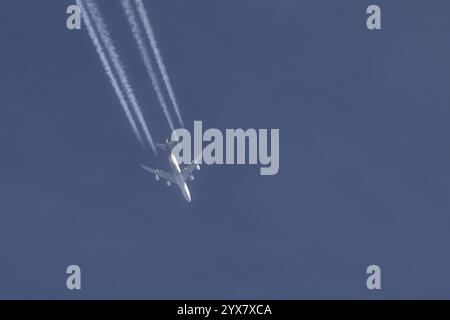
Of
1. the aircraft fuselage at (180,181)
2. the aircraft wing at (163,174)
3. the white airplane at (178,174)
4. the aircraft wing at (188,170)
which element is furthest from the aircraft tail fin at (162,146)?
the aircraft wing at (163,174)

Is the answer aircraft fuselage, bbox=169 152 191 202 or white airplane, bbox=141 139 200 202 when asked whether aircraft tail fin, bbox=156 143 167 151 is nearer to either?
white airplane, bbox=141 139 200 202

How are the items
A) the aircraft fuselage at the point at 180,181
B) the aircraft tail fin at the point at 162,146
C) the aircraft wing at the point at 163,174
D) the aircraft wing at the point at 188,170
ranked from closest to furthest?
the aircraft tail fin at the point at 162,146 → the aircraft wing at the point at 163,174 → the aircraft fuselage at the point at 180,181 → the aircraft wing at the point at 188,170

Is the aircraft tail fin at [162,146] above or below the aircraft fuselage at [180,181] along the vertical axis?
above

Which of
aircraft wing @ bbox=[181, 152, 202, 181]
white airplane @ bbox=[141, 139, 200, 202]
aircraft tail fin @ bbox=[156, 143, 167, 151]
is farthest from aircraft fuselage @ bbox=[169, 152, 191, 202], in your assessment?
aircraft tail fin @ bbox=[156, 143, 167, 151]

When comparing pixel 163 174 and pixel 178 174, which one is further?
pixel 178 174

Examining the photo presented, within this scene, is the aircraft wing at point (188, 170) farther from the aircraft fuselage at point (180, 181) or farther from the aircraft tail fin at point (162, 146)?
the aircraft tail fin at point (162, 146)

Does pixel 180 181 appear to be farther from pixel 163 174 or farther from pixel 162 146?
pixel 162 146

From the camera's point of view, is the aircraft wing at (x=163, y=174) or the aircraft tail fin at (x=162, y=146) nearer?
the aircraft tail fin at (x=162, y=146)

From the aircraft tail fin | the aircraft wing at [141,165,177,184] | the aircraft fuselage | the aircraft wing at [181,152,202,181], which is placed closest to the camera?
the aircraft tail fin

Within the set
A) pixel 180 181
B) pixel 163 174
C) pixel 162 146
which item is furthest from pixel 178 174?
pixel 162 146

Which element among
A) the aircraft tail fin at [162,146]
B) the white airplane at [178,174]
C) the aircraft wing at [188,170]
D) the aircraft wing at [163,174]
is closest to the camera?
the aircraft tail fin at [162,146]

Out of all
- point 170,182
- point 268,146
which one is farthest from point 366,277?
point 170,182
